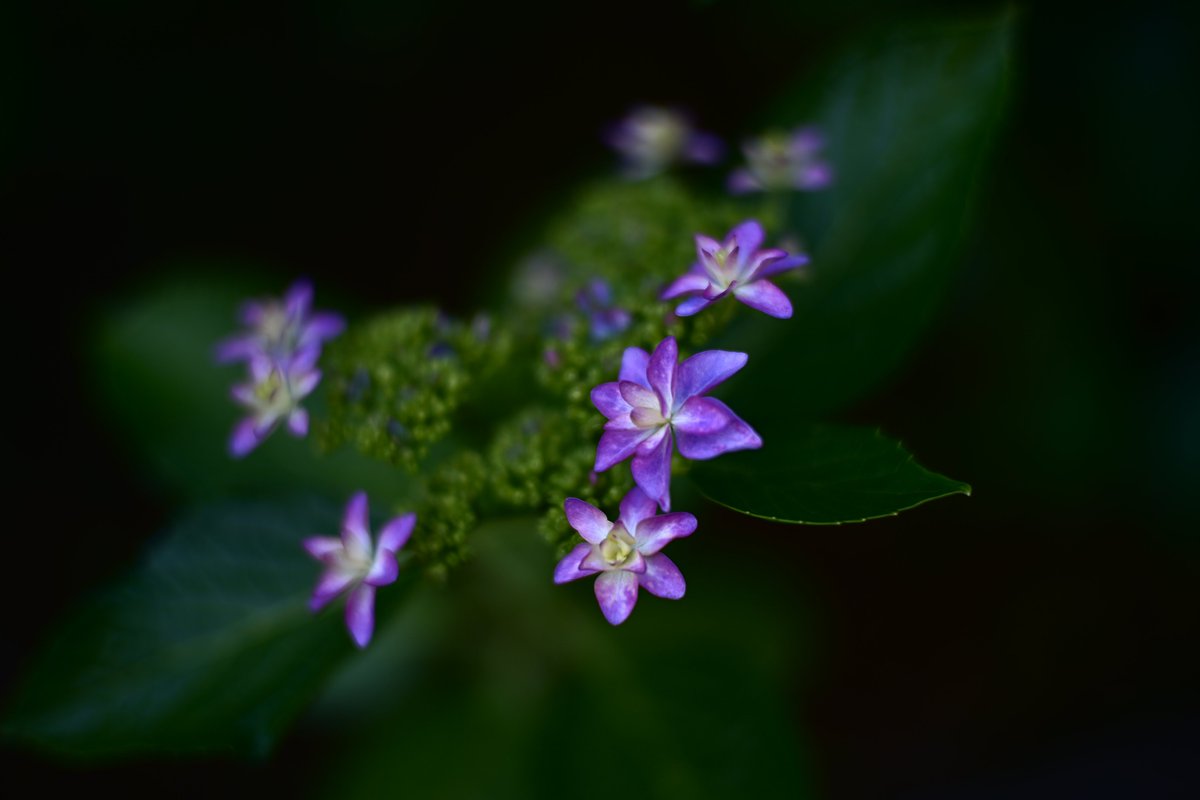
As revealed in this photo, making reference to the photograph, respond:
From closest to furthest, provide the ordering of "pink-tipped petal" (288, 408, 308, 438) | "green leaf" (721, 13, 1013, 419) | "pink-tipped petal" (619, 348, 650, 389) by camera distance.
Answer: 1. "pink-tipped petal" (619, 348, 650, 389)
2. "pink-tipped petal" (288, 408, 308, 438)
3. "green leaf" (721, 13, 1013, 419)

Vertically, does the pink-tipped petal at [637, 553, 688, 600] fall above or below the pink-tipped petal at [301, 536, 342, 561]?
above

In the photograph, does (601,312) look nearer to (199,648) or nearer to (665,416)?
(665,416)

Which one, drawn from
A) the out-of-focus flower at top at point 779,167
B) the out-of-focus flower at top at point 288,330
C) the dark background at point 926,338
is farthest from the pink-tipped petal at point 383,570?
the dark background at point 926,338

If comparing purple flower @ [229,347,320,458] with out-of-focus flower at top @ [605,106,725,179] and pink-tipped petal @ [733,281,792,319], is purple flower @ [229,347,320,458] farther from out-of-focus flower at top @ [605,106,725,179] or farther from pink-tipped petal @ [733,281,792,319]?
out-of-focus flower at top @ [605,106,725,179]

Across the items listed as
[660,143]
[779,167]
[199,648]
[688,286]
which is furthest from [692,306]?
[199,648]

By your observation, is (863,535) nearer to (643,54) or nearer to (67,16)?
(643,54)

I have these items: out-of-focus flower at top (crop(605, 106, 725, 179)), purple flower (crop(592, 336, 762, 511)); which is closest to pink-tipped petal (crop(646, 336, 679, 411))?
purple flower (crop(592, 336, 762, 511))

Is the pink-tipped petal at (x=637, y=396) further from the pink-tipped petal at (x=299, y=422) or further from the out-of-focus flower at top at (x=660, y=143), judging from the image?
the out-of-focus flower at top at (x=660, y=143)
